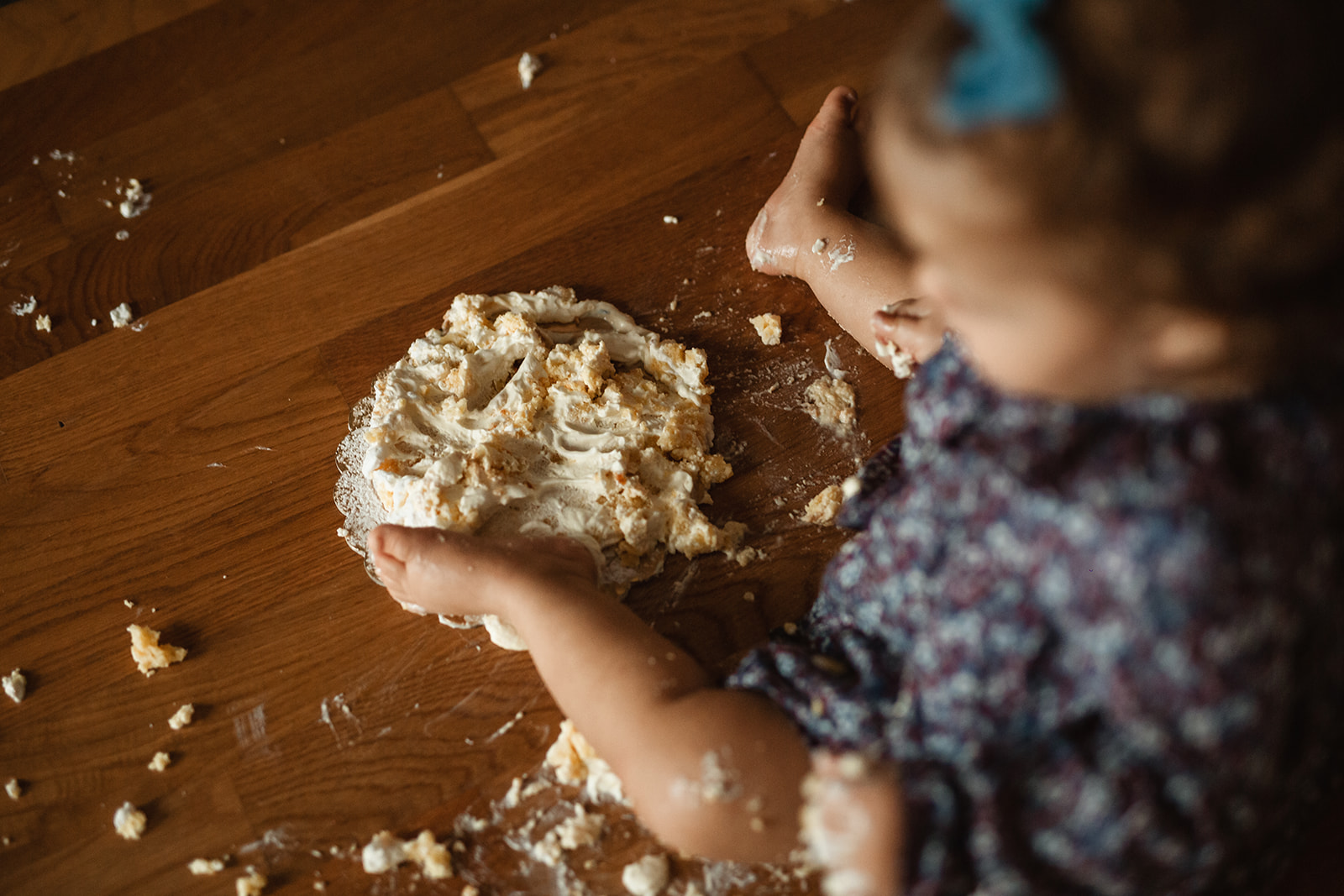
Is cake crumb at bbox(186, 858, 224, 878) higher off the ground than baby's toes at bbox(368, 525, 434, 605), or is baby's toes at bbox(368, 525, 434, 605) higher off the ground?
baby's toes at bbox(368, 525, 434, 605)

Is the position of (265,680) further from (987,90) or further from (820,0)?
(820,0)

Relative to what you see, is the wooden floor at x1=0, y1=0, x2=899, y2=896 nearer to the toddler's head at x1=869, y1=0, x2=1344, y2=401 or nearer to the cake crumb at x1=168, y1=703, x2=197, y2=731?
the cake crumb at x1=168, y1=703, x2=197, y2=731

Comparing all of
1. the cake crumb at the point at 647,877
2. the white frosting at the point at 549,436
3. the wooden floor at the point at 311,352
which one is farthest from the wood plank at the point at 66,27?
the cake crumb at the point at 647,877

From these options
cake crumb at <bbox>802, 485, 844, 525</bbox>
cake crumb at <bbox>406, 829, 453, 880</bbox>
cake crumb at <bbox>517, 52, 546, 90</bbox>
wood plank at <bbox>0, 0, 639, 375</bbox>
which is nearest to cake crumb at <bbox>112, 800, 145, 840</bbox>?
cake crumb at <bbox>406, 829, 453, 880</bbox>

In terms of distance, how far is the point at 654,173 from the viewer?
1.11m

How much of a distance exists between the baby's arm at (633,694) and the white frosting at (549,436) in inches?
1.8

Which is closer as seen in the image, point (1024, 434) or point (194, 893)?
point (1024, 434)

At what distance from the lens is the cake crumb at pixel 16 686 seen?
88cm

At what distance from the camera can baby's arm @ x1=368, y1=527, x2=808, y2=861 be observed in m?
0.72

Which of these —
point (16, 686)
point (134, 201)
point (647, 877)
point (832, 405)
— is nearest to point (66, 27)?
point (134, 201)

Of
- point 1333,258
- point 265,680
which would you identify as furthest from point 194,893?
point 1333,258

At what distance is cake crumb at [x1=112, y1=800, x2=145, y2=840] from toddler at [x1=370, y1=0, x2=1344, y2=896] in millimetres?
375

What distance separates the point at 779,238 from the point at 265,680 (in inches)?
24.0

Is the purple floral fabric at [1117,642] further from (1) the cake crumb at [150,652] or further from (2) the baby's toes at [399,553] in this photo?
(1) the cake crumb at [150,652]
